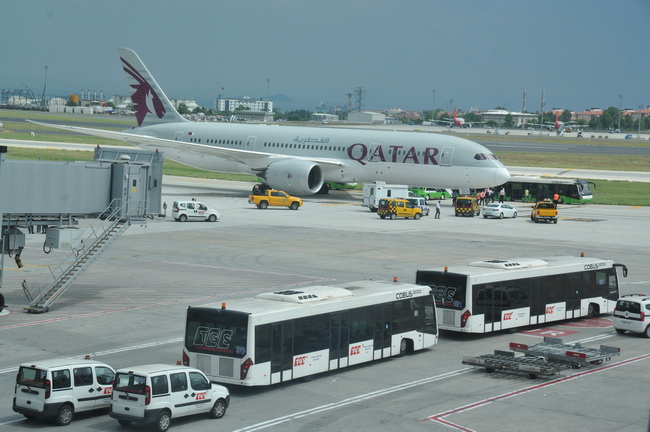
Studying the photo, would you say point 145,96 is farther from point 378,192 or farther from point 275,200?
point 378,192

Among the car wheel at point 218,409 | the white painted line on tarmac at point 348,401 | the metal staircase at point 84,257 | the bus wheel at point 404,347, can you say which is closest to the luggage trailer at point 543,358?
the white painted line on tarmac at point 348,401

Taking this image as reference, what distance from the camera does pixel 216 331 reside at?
26797 millimetres

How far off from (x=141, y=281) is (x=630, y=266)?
28.9m

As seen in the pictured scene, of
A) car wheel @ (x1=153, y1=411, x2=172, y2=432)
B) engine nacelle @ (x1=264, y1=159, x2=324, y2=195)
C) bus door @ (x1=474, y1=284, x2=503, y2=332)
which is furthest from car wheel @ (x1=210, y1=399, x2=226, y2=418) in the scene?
engine nacelle @ (x1=264, y1=159, x2=324, y2=195)

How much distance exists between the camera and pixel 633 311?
3609cm

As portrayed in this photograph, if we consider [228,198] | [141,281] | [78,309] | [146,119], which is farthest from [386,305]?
[146,119]

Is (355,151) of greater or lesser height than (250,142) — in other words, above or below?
below

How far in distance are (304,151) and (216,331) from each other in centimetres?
6778

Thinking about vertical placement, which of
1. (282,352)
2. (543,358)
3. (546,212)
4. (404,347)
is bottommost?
(404,347)

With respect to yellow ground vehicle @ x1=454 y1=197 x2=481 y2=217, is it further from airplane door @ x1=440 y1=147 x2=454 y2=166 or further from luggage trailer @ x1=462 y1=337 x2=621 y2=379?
luggage trailer @ x1=462 y1=337 x2=621 y2=379

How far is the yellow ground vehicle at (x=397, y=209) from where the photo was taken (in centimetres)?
7906

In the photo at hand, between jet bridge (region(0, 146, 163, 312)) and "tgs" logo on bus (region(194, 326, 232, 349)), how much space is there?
1358 cm

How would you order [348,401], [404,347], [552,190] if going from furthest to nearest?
[552,190] → [404,347] → [348,401]

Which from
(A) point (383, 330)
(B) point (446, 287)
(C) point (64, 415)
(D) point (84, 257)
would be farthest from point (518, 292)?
(C) point (64, 415)
